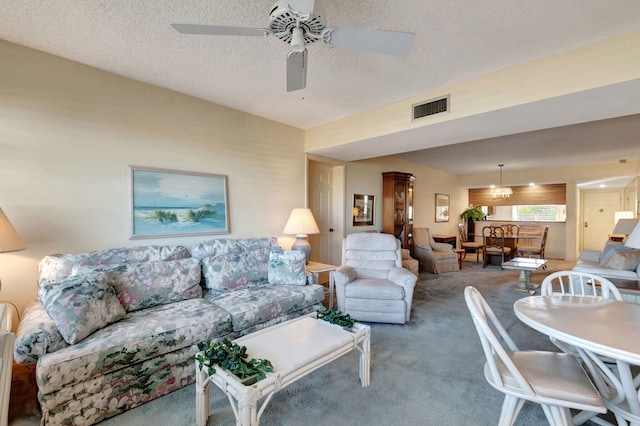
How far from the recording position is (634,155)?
573 cm

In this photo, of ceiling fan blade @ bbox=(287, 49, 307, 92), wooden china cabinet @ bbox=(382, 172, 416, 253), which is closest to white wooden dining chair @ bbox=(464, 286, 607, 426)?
ceiling fan blade @ bbox=(287, 49, 307, 92)

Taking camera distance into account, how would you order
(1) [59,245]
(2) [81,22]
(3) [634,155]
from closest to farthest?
(2) [81,22]
(1) [59,245]
(3) [634,155]

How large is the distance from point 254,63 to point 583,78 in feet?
8.65

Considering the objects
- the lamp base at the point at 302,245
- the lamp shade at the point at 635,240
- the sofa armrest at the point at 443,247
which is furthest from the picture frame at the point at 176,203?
the sofa armrest at the point at 443,247

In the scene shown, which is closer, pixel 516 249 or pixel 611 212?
pixel 516 249

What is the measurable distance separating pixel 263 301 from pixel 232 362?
107 cm

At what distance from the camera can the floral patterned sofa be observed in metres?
1.61

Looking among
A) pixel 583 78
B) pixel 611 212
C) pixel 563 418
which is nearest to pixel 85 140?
pixel 563 418

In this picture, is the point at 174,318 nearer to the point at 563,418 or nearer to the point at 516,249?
the point at 563,418

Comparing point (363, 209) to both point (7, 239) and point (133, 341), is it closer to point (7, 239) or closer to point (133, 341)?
point (133, 341)

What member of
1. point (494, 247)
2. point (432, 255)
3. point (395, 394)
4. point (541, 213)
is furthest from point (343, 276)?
point (541, 213)

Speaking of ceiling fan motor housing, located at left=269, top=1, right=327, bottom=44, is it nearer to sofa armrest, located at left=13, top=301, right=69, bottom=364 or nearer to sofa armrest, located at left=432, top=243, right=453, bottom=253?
sofa armrest, located at left=13, top=301, right=69, bottom=364

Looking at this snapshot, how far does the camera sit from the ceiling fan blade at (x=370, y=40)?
4.87ft

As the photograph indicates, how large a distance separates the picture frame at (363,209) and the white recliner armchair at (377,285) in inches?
68.9
